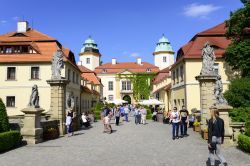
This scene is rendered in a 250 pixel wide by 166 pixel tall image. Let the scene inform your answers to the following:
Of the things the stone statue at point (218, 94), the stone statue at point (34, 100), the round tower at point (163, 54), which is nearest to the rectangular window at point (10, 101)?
the stone statue at point (34, 100)

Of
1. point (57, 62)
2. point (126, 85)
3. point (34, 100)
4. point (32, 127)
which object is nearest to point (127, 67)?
point (126, 85)

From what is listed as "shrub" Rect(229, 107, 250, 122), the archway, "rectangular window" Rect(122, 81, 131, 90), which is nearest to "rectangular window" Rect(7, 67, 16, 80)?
"shrub" Rect(229, 107, 250, 122)

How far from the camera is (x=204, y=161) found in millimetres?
9922

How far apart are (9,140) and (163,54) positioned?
81318 millimetres

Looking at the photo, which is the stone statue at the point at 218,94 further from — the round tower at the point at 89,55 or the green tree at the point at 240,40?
the round tower at the point at 89,55

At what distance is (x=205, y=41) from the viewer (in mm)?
31391

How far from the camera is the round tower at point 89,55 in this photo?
9106 cm

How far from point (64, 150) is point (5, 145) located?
2215 millimetres

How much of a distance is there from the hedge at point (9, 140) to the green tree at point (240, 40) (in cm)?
1966

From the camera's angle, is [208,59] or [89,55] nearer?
[208,59]

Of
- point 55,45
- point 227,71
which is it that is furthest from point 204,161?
point 55,45

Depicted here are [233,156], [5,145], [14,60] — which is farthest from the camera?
[14,60]

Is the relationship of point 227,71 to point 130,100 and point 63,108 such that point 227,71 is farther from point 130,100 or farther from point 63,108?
point 130,100

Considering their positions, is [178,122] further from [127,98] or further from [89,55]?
[89,55]
